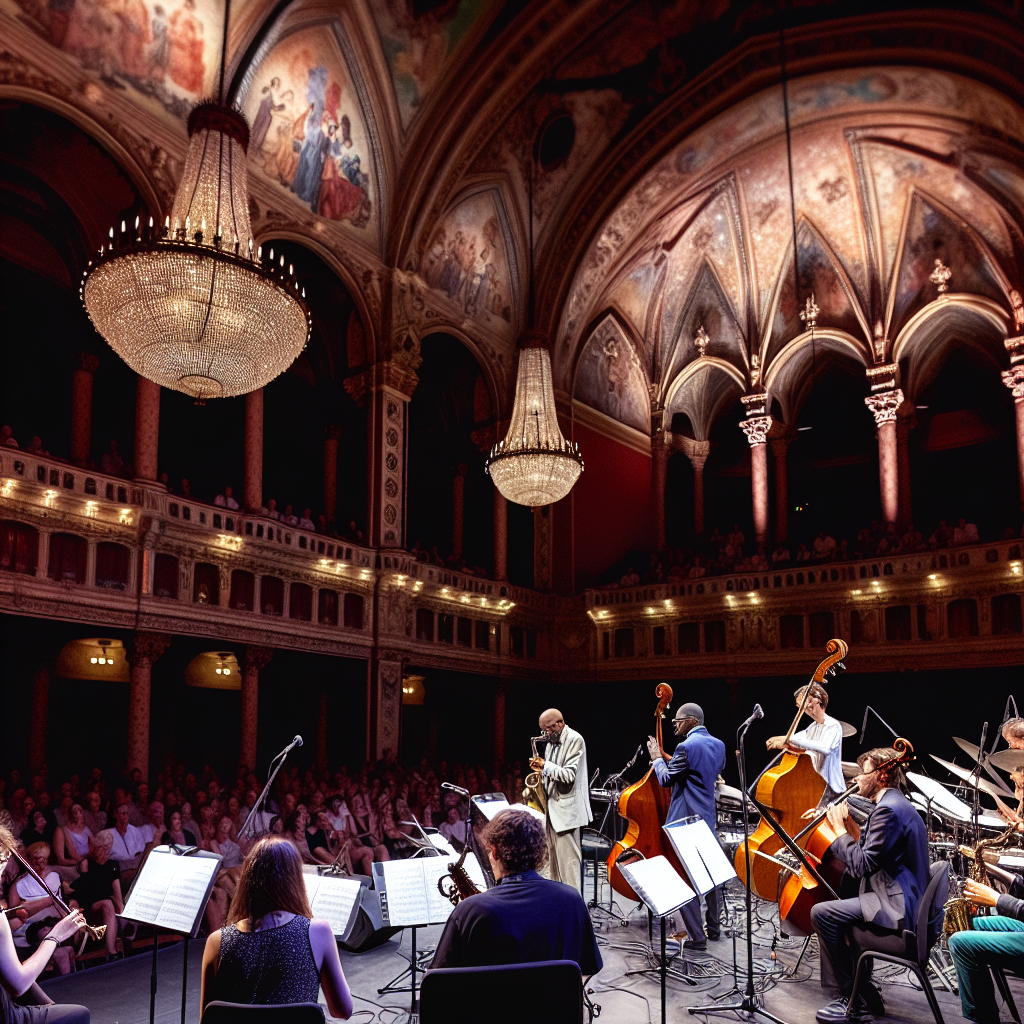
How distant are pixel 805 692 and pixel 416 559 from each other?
453 inches

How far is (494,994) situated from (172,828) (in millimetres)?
7246

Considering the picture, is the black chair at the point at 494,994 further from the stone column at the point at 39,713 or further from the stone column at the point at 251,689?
the stone column at the point at 39,713

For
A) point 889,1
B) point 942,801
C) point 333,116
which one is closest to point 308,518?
point 333,116

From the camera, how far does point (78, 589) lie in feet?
38.8

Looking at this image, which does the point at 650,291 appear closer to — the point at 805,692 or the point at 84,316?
the point at 84,316

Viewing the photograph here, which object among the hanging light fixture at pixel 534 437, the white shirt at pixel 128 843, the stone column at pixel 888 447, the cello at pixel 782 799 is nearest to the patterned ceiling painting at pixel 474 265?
the hanging light fixture at pixel 534 437

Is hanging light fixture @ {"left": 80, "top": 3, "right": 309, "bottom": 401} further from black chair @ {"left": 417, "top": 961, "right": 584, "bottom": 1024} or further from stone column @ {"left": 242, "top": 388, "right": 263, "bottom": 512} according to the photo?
black chair @ {"left": 417, "top": 961, "right": 584, "bottom": 1024}

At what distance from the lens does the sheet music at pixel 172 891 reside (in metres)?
4.25

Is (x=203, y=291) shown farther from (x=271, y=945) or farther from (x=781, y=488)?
(x=781, y=488)

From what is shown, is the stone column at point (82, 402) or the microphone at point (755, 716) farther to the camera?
the stone column at point (82, 402)

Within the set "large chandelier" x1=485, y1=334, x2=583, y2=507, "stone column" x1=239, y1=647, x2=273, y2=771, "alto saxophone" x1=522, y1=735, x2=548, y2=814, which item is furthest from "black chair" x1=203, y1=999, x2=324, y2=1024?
"stone column" x1=239, y1=647, x2=273, y2=771

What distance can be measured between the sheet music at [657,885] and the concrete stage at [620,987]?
1.30 m

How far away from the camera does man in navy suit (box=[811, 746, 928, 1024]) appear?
16.9 ft

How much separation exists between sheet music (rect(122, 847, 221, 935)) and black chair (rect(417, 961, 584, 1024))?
5.41 feet
